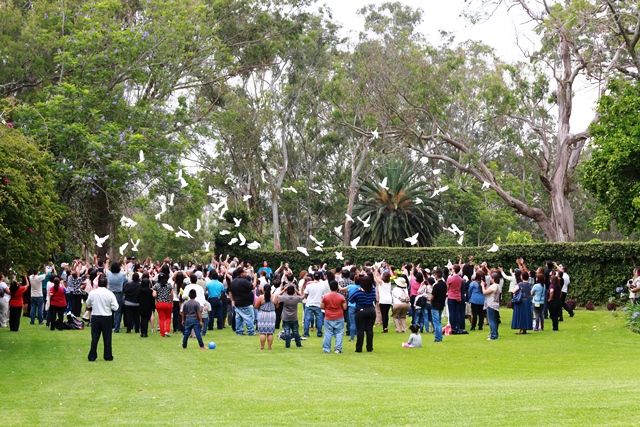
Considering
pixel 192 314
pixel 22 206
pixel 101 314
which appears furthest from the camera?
pixel 192 314

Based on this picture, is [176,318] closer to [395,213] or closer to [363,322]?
[363,322]

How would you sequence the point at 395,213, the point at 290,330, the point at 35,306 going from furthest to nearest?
the point at 395,213 < the point at 35,306 < the point at 290,330

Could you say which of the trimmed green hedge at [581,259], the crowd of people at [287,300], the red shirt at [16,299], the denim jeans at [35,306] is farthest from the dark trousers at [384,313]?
the trimmed green hedge at [581,259]

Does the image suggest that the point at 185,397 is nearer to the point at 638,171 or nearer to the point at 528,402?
the point at 528,402

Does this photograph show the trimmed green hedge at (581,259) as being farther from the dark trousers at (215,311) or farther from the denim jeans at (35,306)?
the denim jeans at (35,306)

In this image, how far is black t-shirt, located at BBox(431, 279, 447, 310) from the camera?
17.8 m

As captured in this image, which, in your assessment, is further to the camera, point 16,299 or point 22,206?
point 16,299

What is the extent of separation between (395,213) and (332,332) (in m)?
28.9

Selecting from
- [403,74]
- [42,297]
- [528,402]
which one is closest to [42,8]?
[42,297]

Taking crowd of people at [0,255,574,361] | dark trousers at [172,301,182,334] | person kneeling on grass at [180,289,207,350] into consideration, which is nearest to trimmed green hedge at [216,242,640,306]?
crowd of people at [0,255,574,361]

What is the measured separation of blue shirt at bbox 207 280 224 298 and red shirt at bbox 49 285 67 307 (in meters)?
3.62

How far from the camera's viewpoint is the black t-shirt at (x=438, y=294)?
17.8m

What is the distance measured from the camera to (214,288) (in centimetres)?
2012

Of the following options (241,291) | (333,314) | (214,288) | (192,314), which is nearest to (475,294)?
(333,314)
